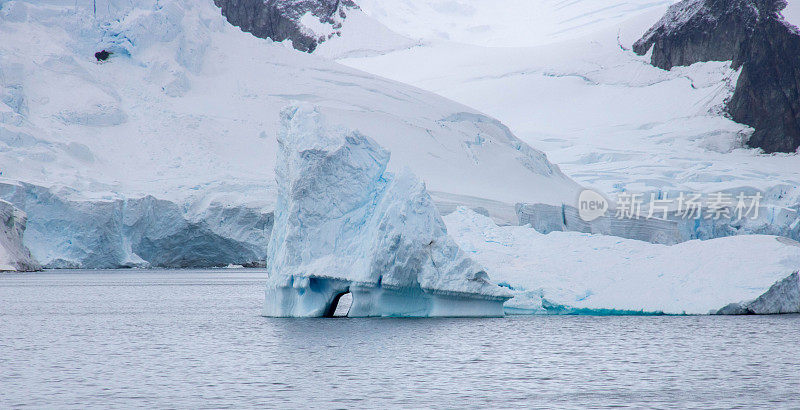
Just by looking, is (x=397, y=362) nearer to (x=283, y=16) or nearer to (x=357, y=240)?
(x=357, y=240)

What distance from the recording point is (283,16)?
4508 inches

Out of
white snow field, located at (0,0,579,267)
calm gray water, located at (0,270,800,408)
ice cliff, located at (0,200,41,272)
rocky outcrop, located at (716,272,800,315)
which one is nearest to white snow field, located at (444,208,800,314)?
rocky outcrop, located at (716,272,800,315)

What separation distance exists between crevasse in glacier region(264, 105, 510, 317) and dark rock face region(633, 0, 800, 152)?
8437cm

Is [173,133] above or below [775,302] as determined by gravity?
above

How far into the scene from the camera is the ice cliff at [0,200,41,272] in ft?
122

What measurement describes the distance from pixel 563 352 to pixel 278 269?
5.79m

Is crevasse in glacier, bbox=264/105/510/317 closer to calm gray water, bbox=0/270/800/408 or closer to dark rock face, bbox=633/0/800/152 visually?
calm gray water, bbox=0/270/800/408

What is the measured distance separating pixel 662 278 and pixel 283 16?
10056 cm

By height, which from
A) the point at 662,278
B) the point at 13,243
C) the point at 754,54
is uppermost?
the point at 754,54

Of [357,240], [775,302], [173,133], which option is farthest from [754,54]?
[357,240]

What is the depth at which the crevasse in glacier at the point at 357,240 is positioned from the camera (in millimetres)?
17016

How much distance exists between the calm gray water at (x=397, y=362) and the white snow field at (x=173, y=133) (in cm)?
2014

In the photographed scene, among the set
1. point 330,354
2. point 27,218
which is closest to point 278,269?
point 330,354

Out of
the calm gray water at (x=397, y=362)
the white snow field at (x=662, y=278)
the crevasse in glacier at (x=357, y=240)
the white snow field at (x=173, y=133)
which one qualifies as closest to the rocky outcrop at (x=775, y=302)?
the white snow field at (x=662, y=278)
